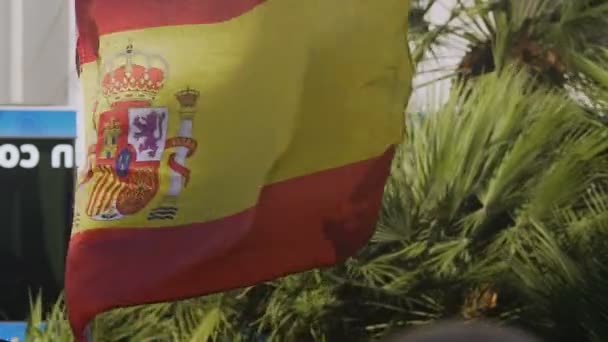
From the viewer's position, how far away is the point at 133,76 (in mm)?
5562

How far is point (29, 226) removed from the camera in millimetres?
8688

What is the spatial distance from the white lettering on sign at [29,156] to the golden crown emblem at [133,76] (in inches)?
123

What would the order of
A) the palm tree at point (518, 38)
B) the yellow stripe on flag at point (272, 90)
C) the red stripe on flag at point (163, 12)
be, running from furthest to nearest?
the palm tree at point (518, 38) → the red stripe on flag at point (163, 12) → the yellow stripe on flag at point (272, 90)

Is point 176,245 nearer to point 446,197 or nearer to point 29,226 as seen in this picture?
point 446,197

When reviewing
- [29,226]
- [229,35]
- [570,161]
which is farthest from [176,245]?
[29,226]

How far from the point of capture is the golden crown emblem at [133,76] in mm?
5570

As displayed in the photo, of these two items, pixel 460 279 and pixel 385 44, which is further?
pixel 460 279

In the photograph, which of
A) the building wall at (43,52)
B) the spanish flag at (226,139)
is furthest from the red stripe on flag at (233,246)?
the building wall at (43,52)

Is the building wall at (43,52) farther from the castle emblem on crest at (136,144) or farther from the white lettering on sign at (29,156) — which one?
the castle emblem on crest at (136,144)

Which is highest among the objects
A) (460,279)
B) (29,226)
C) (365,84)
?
(365,84)

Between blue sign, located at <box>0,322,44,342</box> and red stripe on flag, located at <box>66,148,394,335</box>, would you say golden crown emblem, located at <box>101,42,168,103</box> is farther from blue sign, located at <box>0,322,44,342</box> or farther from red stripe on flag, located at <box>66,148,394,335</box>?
blue sign, located at <box>0,322,44,342</box>

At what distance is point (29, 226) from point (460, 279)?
335 cm

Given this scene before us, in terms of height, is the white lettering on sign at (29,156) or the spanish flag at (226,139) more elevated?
the spanish flag at (226,139)

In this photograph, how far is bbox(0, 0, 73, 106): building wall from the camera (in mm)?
9484
